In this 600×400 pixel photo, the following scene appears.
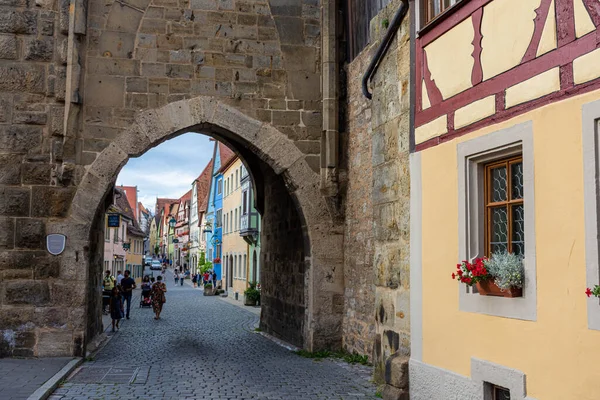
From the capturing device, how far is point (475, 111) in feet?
18.6

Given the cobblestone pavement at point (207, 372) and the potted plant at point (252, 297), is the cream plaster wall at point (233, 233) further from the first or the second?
the cobblestone pavement at point (207, 372)

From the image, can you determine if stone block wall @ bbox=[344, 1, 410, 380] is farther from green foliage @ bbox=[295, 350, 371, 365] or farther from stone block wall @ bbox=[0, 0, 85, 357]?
stone block wall @ bbox=[0, 0, 85, 357]

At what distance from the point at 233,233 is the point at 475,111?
32.4 meters

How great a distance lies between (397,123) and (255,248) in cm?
2296

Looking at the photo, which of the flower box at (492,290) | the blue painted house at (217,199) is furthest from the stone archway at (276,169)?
the blue painted house at (217,199)

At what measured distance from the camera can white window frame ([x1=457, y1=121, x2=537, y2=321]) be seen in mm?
4852

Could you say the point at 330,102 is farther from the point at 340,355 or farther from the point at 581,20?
the point at 581,20

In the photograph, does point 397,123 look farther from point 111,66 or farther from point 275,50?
point 111,66

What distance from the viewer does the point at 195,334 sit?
1517 centimetres

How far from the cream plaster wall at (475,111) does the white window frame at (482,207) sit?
176 millimetres

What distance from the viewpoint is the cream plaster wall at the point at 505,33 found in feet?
16.4

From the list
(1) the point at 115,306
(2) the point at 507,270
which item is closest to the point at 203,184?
(1) the point at 115,306

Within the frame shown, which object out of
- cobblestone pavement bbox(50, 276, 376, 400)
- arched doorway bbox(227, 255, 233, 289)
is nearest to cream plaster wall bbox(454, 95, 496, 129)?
cobblestone pavement bbox(50, 276, 376, 400)

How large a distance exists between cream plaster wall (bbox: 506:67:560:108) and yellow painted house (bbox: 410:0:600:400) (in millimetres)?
12
